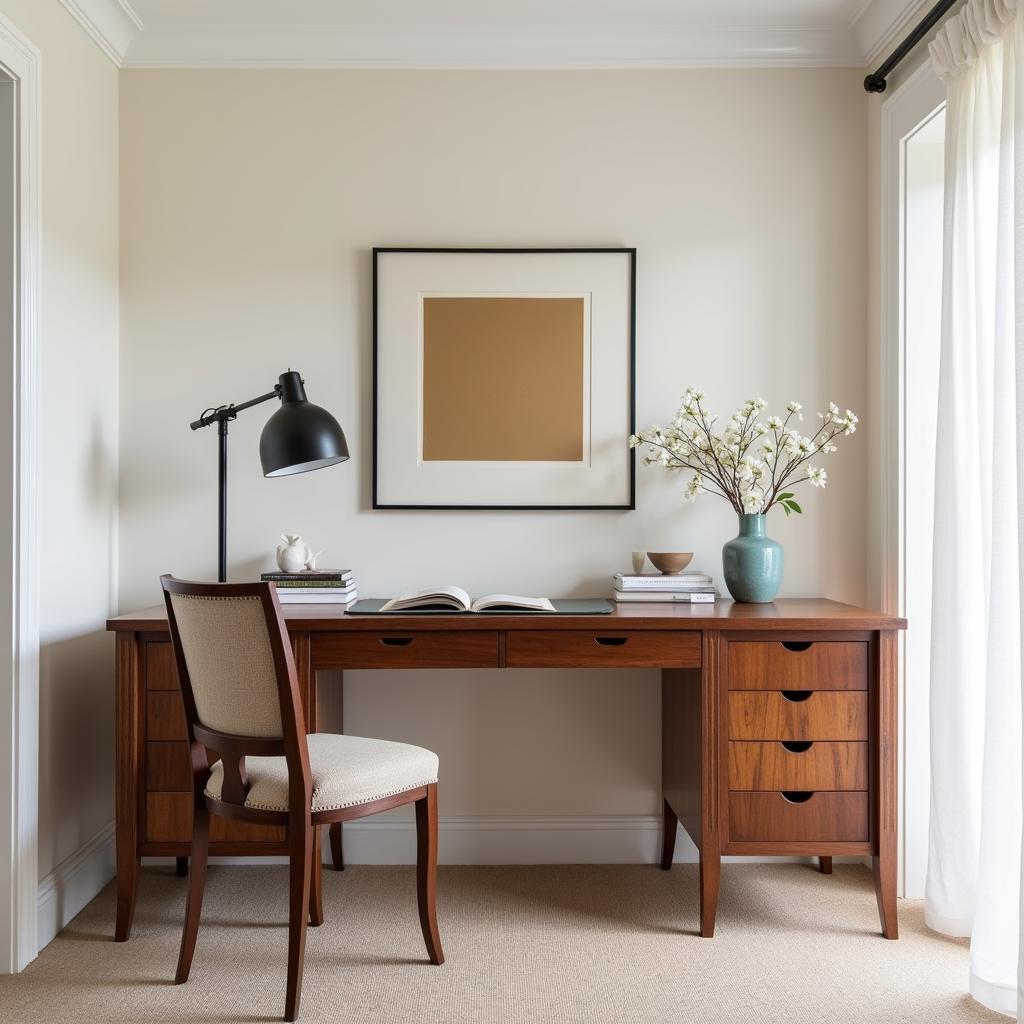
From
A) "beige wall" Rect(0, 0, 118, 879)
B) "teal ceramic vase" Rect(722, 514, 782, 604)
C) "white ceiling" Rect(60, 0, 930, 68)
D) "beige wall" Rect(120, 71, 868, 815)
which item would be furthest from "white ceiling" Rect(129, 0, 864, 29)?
"teal ceramic vase" Rect(722, 514, 782, 604)

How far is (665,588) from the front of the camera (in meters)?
2.68

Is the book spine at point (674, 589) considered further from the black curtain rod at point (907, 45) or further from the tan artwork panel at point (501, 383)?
the black curtain rod at point (907, 45)

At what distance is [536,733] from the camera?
115 inches

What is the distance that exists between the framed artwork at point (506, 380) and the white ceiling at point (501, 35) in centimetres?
61

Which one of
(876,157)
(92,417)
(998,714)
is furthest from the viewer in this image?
(876,157)

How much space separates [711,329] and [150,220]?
1.78 metres

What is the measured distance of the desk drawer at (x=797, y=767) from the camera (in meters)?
2.34

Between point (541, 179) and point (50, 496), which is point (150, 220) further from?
point (541, 179)

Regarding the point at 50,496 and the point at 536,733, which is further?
the point at 536,733

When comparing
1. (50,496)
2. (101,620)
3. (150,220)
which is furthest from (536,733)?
(150,220)

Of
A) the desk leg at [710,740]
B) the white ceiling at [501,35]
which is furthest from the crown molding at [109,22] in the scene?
the desk leg at [710,740]

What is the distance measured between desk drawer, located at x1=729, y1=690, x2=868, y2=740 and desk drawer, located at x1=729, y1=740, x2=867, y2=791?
0.08 feet

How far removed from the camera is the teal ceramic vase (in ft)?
8.56

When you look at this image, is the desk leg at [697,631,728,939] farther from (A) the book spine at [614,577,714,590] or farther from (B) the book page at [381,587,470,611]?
(B) the book page at [381,587,470,611]
